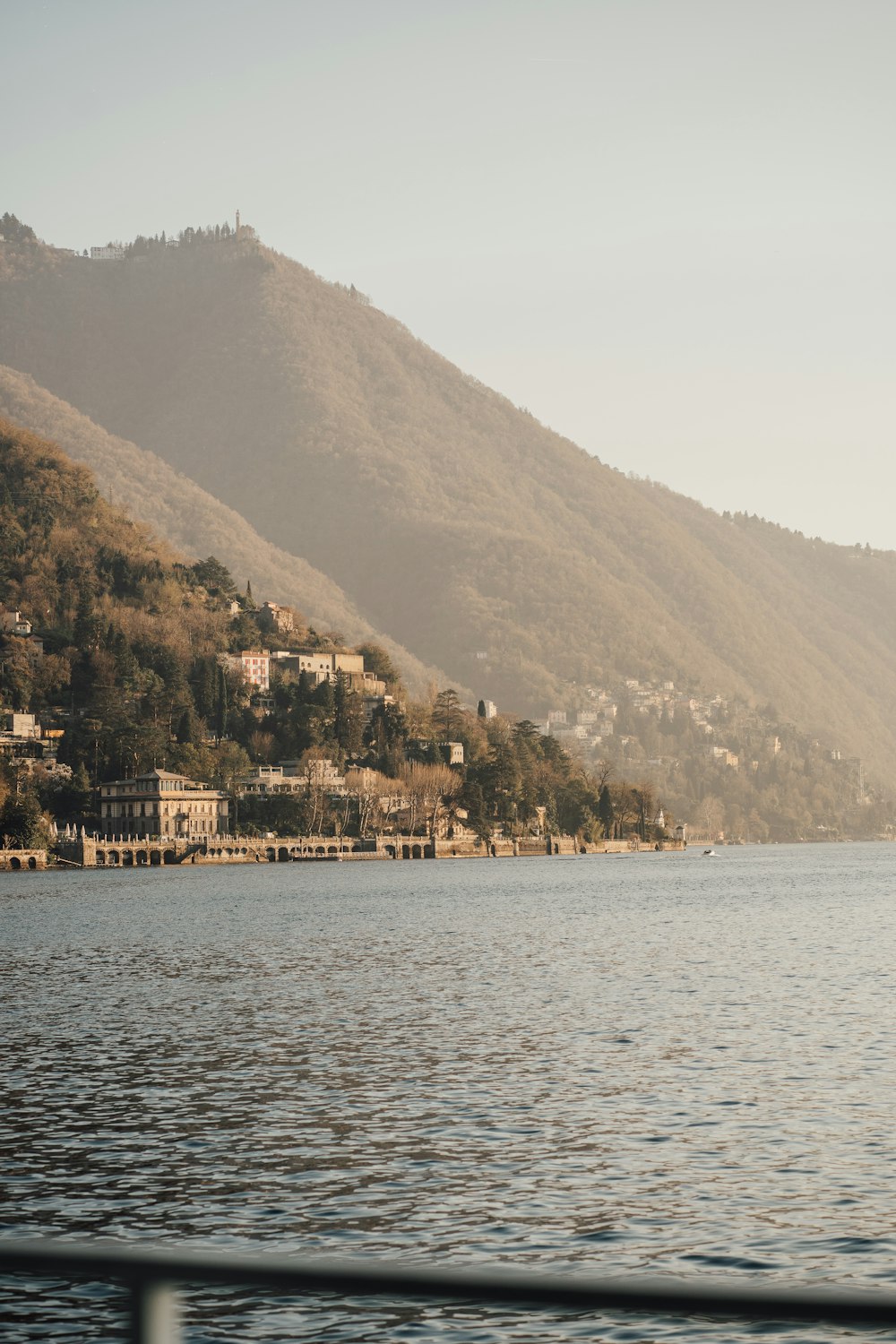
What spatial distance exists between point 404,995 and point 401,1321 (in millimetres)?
25590

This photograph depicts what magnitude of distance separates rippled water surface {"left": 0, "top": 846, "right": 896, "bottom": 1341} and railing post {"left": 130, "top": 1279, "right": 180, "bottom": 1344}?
32.4 feet

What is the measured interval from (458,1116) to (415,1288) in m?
19.3

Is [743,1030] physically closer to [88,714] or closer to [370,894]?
[370,894]

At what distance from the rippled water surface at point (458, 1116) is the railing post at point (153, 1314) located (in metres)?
9.87

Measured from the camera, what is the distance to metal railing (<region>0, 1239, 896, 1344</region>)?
393 centimetres

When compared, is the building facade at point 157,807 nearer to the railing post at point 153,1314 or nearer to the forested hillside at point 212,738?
the forested hillside at point 212,738

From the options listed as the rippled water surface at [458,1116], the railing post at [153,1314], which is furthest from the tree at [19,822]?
the railing post at [153,1314]

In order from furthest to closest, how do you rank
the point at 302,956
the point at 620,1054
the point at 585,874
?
the point at 585,874 → the point at 302,956 → the point at 620,1054

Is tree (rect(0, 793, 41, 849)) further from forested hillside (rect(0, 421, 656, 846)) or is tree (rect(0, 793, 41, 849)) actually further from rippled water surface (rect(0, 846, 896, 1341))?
rippled water surface (rect(0, 846, 896, 1341))

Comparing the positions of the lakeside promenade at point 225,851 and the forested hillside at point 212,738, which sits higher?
the forested hillside at point 212,738

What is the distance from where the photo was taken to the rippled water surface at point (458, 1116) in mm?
15625

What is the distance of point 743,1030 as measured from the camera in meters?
31.8

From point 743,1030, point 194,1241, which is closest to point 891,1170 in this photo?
point 194,1241

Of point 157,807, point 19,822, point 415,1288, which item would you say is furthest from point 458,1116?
point 157,807
